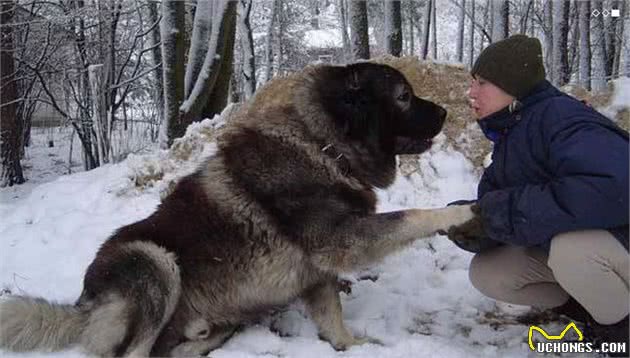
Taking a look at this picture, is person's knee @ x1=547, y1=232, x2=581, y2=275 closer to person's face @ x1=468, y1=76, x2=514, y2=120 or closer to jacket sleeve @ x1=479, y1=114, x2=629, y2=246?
jacket sleeve @ x1=479, y1=114, x2=629, y2=246

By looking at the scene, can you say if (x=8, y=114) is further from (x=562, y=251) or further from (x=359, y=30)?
(x=562, y=251)

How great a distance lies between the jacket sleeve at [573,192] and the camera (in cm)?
238

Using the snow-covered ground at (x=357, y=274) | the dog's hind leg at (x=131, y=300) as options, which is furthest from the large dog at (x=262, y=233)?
the snow-covered ground at (x=357, y=274)

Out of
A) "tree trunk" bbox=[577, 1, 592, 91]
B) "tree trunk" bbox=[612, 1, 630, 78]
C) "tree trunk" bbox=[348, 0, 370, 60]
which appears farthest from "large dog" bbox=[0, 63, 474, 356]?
"tree trunk" bbox=[612, 1, 630, 78]

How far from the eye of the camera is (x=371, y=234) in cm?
304

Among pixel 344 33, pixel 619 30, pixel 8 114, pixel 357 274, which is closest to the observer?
pixel 357 274

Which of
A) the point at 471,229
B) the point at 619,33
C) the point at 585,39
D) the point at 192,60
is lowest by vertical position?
the point at 471,229

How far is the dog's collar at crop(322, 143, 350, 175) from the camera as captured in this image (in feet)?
10.7

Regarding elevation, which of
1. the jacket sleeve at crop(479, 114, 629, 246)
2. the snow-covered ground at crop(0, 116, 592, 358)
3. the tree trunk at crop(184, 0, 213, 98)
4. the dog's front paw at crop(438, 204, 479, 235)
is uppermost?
the tree trunk at crop(184, 0, 213, 98)

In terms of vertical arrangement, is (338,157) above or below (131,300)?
above

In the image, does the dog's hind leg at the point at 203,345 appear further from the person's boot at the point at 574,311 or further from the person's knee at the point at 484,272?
the person's boot at the point at 574,311

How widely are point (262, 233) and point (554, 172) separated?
154cm

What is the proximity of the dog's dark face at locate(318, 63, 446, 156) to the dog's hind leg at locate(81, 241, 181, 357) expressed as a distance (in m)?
1.29

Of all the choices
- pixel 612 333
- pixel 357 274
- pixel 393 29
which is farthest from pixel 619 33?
pixel 612 333
